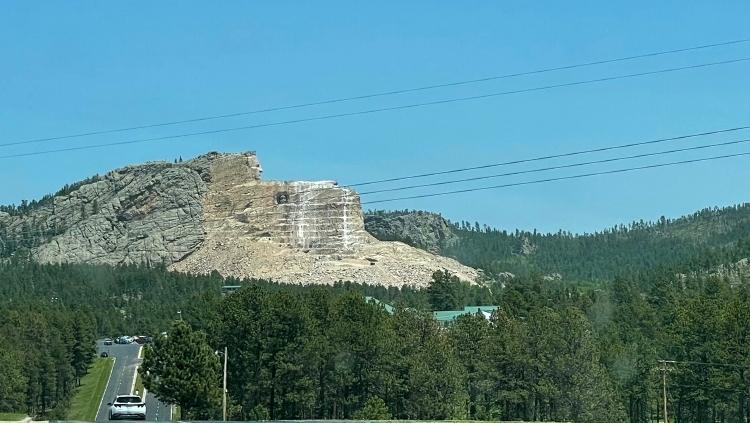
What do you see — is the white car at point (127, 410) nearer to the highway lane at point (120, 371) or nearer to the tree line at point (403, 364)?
the tree line at point (403, 364)

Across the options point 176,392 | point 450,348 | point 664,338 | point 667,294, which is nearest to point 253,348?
point 176,392

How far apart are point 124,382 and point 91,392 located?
549 cm

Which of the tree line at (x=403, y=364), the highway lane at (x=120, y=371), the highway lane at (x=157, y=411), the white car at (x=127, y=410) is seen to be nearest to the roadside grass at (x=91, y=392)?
the highway lane at (x=120, y=371)

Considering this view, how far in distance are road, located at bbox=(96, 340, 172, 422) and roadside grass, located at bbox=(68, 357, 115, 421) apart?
0.73 meters

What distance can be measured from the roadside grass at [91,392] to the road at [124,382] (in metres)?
0.73

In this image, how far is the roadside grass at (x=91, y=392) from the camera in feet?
435

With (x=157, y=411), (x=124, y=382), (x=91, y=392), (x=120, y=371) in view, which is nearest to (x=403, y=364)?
(x=157, y=411)

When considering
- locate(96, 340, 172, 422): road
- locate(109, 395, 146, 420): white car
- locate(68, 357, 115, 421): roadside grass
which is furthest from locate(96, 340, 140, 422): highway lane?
locate(109, 395, 146, 420): white car

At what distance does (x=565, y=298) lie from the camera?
197m

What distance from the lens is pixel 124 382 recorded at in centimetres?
15788

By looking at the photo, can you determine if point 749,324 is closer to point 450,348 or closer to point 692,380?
point 692,380

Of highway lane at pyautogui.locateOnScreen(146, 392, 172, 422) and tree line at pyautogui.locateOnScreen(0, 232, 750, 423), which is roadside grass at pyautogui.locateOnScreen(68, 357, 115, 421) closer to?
highway lane at pyautogui.locateOnScreen(146, 392, 172, 422)

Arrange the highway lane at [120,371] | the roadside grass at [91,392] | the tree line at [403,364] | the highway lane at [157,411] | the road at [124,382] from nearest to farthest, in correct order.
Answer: the tree line at [403,364] < the highway lane at [157,411] < the road at [124,382] < the roadside grass at [91,392] < the highway lane at [120,371]

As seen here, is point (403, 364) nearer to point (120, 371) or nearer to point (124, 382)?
point (124, 382)
